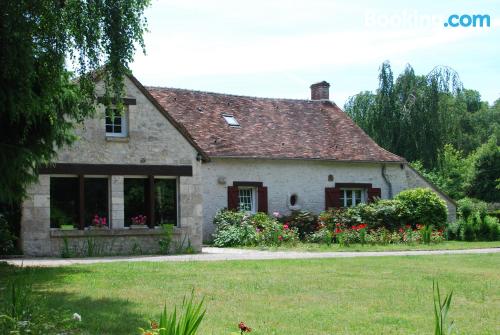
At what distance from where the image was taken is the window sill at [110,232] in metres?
17.3

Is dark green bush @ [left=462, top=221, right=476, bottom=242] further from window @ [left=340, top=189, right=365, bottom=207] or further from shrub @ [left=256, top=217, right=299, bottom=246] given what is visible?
shrub @ [left=256, top=217, right=299, bottom=246]

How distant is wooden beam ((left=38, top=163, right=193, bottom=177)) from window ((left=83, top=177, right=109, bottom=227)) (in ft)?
1.27

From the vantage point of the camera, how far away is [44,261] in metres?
15.6

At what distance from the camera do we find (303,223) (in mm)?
23016

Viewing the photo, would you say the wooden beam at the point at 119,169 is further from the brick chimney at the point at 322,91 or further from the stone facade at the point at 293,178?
the brick chimney at the point at 322,91

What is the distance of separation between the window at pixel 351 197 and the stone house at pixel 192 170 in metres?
0.05

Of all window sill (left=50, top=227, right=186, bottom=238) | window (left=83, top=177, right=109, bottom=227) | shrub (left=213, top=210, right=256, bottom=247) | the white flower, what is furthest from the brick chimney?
the white flower

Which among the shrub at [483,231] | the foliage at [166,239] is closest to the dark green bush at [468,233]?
the shrub at [483,231]

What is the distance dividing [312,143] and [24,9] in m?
17.0

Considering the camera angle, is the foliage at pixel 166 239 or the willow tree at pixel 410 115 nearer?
the foliage at pixel 166 239

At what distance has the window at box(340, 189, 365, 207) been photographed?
25969 mm

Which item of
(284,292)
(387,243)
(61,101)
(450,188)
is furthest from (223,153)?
(450,188)

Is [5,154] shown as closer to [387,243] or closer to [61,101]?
[61,101]

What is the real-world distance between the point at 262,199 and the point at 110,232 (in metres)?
7.18
